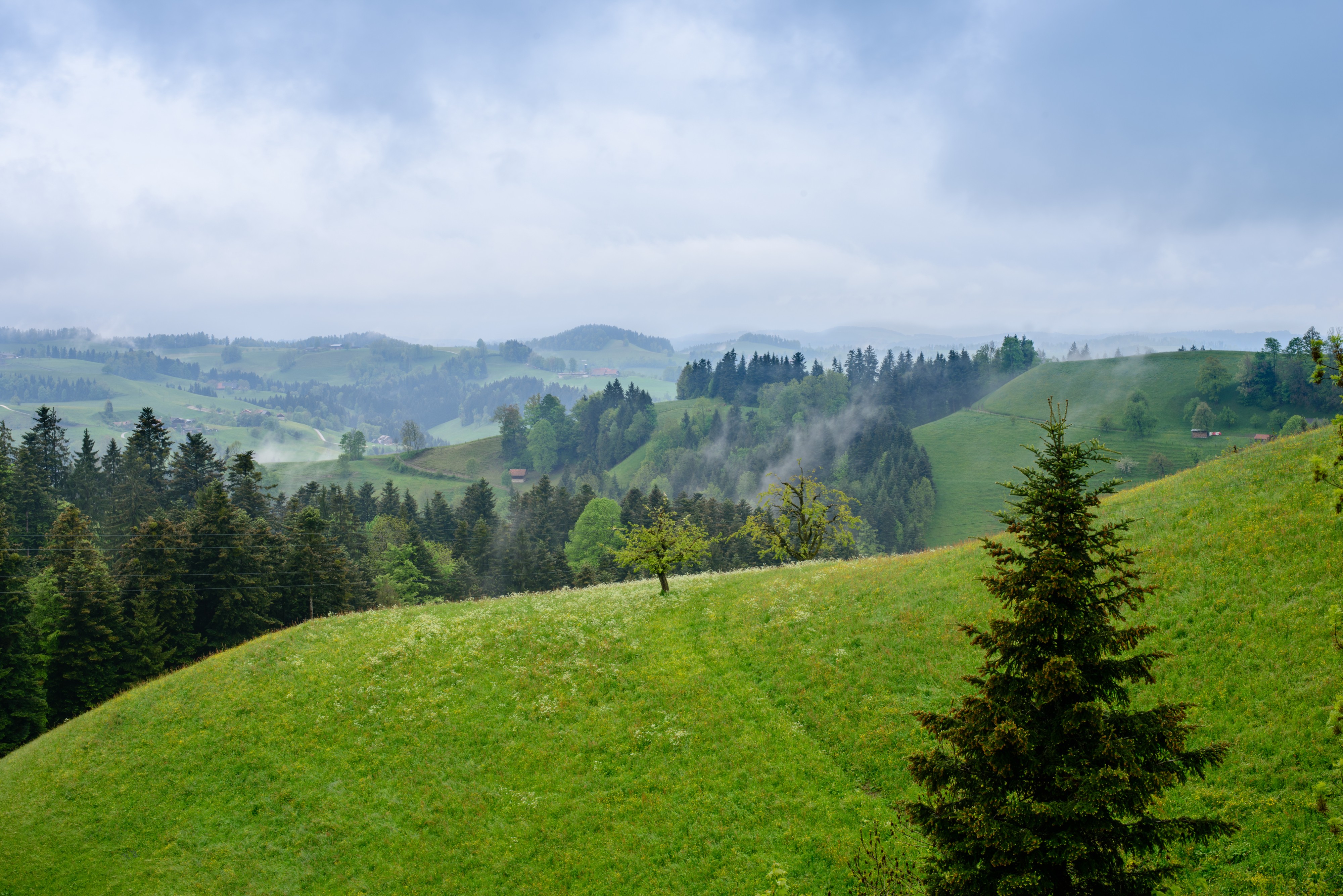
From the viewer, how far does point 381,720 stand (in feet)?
105

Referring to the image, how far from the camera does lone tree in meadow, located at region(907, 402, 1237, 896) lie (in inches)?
436

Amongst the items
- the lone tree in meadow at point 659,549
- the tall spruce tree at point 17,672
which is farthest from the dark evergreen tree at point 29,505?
the lone tree in meadow at point 659,549

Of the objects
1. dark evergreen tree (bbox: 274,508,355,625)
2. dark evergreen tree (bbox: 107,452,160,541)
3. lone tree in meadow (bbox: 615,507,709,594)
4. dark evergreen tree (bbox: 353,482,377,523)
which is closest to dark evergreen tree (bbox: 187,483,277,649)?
dark evergreen tree (bbox: 274,508,355,625)

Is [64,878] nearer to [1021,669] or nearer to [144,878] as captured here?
[144,878]

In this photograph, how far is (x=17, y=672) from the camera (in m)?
47.1

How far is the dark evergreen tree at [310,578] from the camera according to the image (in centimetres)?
6456

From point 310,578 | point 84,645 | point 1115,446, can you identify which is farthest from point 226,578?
point 1115,446

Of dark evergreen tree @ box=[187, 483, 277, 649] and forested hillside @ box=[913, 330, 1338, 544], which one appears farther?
forested hillside @ box=[913, 330, 1338, 544]

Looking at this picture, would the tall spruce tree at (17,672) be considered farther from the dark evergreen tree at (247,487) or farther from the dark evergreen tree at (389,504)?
the dark evergreen tree at (389,504)

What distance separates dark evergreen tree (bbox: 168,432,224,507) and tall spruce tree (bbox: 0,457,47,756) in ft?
157

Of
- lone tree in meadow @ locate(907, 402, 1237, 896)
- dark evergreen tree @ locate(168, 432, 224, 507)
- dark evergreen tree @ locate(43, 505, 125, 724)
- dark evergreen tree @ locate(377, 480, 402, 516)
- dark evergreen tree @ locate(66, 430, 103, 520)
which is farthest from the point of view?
dark evergreen tree @ locate(377, 480, 402, 516)

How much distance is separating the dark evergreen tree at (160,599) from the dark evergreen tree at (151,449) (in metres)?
45.8

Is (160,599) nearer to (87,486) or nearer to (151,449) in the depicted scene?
(151,449)

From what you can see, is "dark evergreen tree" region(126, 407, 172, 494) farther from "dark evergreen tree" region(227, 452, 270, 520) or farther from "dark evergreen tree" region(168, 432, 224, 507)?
"dark evergreen tree" region(227, 452, 270, 520)
